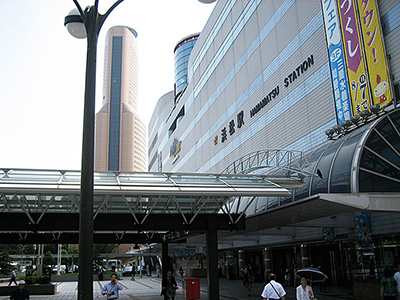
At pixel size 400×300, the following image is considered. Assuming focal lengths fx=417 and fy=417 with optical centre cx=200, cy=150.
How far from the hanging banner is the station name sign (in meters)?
3.89

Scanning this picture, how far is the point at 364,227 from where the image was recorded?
18891 millimetres

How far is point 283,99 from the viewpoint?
89.4 ft

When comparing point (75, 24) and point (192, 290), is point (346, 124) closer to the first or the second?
point (192, 290)

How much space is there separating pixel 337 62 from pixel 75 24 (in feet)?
53.2

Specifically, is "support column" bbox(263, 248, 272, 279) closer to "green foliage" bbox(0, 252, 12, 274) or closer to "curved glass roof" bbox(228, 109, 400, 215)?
"curved glass roof" bbox(228, 109, 400, 215)

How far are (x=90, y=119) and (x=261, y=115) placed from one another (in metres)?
24.8

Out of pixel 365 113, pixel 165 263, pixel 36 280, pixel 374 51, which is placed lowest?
pixel 36 280

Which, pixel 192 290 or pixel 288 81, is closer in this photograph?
pixel 192 290

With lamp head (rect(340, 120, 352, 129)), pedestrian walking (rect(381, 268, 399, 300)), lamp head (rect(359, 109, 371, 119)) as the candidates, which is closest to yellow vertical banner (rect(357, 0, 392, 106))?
lamp head (rect(359, 109, 371, 119))

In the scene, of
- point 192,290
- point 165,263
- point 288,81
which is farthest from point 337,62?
point 165,263

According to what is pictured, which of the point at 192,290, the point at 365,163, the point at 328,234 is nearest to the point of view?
the point at 365,163

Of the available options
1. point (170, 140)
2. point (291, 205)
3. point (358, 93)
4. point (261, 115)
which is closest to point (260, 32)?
point (261, 115)

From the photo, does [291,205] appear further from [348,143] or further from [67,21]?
[67,21]

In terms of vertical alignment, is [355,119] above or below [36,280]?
above
